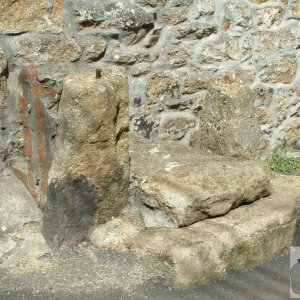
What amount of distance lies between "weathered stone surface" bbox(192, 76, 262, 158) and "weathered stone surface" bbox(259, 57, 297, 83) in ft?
2.18

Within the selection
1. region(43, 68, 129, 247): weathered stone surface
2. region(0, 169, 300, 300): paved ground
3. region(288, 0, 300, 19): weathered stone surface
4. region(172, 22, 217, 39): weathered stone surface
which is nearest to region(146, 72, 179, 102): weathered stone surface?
region(172, 22, 217, 39): weathered stone surface

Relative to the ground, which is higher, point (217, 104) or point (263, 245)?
point (217, 104)

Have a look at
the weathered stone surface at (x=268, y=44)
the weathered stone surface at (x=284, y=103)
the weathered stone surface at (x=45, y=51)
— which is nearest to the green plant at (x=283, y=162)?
the weathered stone surface at (x=284, y=103)

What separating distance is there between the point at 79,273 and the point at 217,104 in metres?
1.57

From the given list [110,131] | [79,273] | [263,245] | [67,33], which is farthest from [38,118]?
[263,245]

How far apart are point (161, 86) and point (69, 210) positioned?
4.41 feet

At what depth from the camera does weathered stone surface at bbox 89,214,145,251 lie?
3154 millimetres

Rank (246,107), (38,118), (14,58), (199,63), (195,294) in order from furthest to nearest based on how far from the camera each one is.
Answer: (199,63)
(246,107)
(14,58)
(38,118)
(195,294)

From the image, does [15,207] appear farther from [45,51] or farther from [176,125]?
[176,125]

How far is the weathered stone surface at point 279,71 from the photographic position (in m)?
4.48

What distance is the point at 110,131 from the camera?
3.06 m

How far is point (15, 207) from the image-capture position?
3.30m

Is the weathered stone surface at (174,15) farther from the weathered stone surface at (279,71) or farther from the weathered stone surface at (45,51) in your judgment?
the weathered stone surface at (279,71)

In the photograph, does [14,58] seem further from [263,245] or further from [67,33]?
[263,245]
